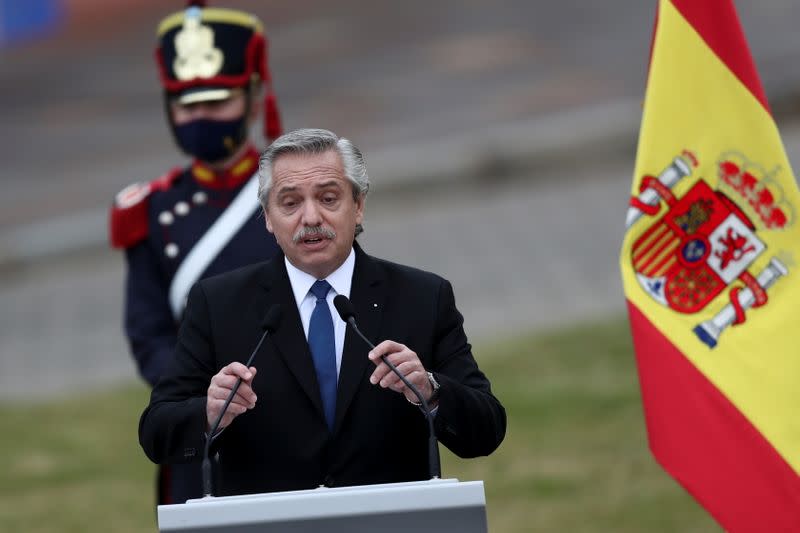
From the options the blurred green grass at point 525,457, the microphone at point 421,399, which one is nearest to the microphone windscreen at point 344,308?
the microphone at point 421,399

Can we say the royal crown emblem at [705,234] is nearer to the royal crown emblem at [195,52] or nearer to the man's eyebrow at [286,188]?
the man's eyebrow at [286,188]

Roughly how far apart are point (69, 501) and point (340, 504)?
18.2 ft

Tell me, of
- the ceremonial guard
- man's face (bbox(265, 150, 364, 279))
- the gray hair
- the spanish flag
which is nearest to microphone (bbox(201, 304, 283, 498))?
man's face (bbox(265, 150, 364, 279))

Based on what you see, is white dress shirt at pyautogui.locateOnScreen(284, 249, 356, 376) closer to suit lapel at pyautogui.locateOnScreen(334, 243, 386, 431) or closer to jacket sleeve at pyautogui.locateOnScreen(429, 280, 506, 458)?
suit lapel at pyautogui.locateOnScreen(334, 243, 386, 431)

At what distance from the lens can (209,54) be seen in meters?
5.71

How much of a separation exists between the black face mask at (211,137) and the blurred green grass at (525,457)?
8.75ft

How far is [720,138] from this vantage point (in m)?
4.96

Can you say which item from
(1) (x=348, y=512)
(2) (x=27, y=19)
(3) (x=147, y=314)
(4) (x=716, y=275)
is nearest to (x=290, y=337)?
(1) (x=348, y=512)

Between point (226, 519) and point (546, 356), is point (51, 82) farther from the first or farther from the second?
point (226, 519)

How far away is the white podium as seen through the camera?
3365mm

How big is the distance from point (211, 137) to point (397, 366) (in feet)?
6.82

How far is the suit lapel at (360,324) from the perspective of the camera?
13.1 ft

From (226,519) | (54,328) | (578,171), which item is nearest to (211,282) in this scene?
(226,519)

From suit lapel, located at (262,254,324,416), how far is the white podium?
59cm
